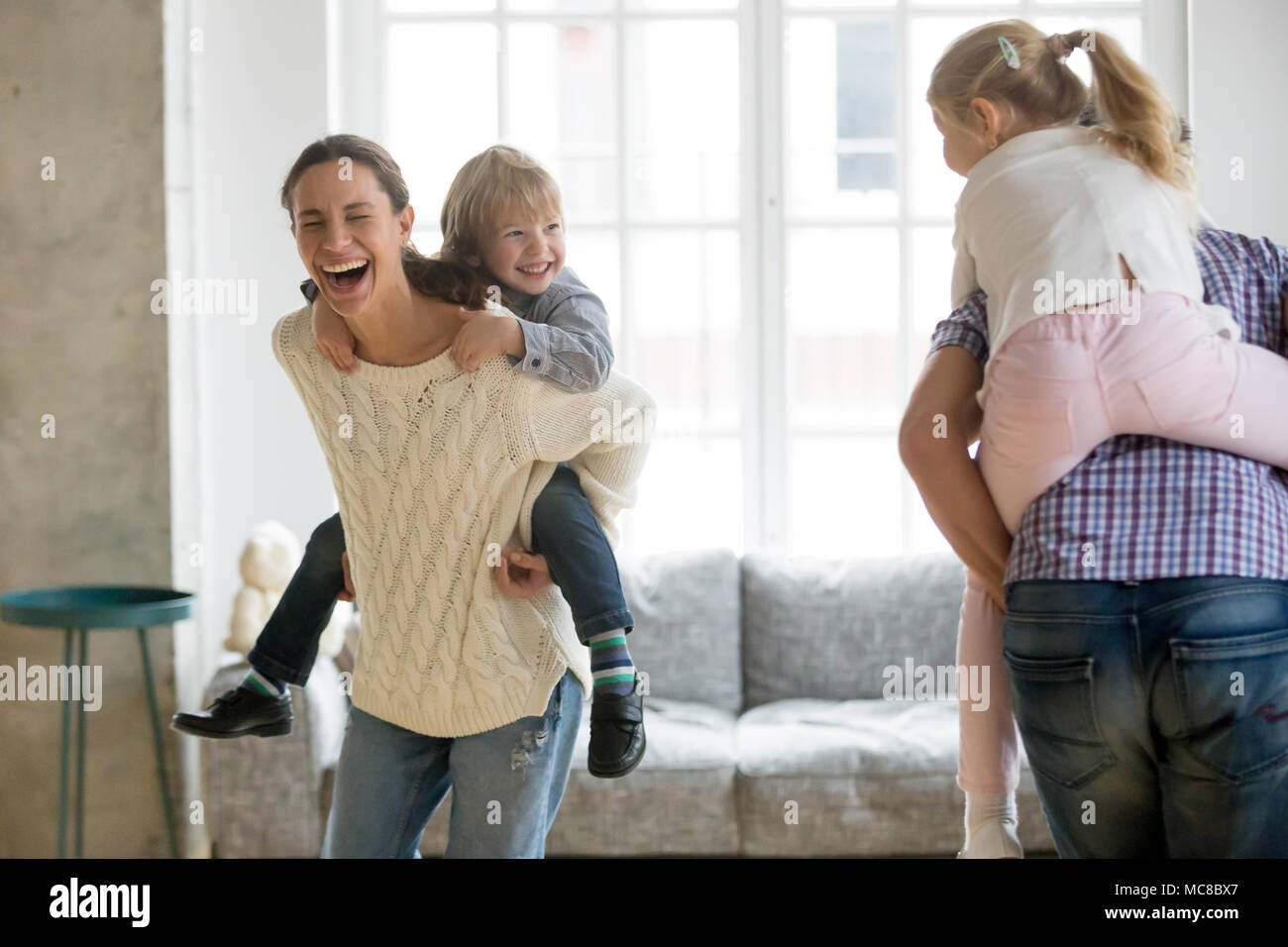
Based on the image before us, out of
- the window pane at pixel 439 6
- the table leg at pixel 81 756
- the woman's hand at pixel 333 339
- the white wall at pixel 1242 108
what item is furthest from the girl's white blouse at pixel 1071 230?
the window pane at pixel 439 6

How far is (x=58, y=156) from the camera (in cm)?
281

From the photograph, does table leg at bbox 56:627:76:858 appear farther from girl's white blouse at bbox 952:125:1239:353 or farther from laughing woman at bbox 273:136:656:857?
girl's white blouse at bbox 952:125:1239:353

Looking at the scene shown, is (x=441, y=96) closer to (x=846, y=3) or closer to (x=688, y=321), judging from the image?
(x=688, y=321)

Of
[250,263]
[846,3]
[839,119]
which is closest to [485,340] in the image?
[250,263]

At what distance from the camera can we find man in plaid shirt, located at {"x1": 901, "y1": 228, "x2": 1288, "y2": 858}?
1.00 metres

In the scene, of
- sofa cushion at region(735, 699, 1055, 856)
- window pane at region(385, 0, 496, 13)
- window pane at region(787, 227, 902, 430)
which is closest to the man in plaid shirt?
sofa cushion at region(735, 699, 1055, 856)

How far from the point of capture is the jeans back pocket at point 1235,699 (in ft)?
3.24

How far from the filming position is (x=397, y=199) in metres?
1.32

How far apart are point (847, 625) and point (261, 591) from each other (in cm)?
143

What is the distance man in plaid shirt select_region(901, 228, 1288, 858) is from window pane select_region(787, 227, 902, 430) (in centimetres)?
231

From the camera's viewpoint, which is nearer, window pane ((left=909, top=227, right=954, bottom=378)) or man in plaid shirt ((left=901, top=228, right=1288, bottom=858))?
man in plaid shirt ((left=901, top=228, right=1288, bottom=858))

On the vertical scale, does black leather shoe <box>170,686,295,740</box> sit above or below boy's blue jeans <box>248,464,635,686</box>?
below
